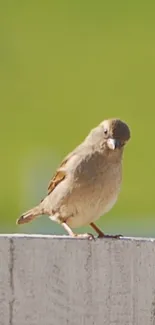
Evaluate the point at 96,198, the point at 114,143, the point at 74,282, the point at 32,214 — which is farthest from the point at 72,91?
the point at 74,282

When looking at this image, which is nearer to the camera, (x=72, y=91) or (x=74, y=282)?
(x=74, y=282)

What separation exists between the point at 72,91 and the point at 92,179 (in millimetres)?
5964

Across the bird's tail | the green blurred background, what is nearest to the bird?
the bird's tail

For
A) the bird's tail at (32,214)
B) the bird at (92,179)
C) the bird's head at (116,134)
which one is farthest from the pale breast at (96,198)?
the bird's tail at (32,214)

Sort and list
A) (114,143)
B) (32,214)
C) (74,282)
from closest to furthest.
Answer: (74,282) → (114,143) → (32,214)

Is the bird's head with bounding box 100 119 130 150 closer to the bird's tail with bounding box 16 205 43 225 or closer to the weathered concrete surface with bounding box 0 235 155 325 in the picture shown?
the bird's tail with bounding box 16 205 43 225

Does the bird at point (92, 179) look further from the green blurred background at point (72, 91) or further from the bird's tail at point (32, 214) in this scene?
the green blurred background at point (72, 91)

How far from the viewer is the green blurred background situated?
9.87 metres

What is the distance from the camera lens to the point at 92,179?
167 inches

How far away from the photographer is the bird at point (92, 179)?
420 centimetres

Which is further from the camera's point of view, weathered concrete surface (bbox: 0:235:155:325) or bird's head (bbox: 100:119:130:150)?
bird's head (bbox: 100:119:130:150)

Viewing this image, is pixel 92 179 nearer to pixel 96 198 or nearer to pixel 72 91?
pixel 96 198

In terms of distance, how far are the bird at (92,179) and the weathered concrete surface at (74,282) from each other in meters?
1.67

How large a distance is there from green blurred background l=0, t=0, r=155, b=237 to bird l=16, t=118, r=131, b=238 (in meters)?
5.12
